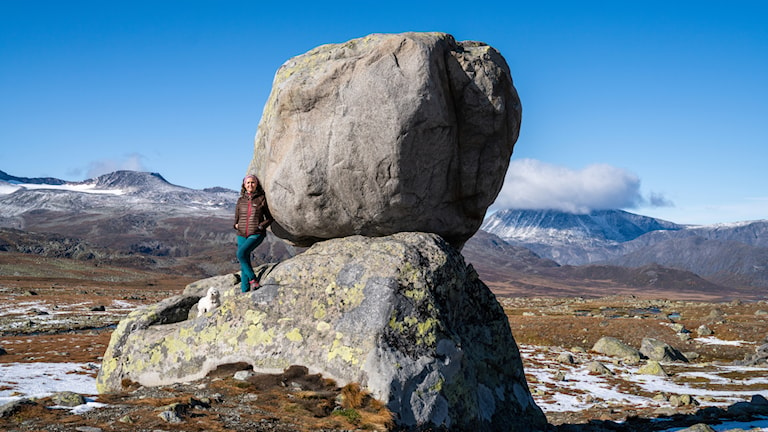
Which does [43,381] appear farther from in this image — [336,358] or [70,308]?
[70,308]

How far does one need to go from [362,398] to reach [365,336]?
162cm

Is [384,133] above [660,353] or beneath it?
above

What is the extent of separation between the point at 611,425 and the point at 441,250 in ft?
36.9

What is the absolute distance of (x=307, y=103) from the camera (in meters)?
17.5

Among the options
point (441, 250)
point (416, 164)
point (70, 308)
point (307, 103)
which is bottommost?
point (70, 308)

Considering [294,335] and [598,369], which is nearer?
[294,335]

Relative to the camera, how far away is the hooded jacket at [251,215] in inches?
733

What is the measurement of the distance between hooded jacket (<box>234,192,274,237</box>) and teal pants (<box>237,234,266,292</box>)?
0.67 feet

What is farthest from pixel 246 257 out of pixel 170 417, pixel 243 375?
pixel 170 417

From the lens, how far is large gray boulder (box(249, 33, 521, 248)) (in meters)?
16.8

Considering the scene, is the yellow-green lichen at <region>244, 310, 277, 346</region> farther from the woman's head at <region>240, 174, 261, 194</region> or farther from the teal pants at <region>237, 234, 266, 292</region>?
the woman's head at <region>240, 174, 261, 194</region>

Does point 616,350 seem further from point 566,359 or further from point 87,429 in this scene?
point 87,429

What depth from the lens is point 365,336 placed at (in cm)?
1455

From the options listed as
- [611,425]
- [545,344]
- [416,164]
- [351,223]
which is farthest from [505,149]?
[545,344]
